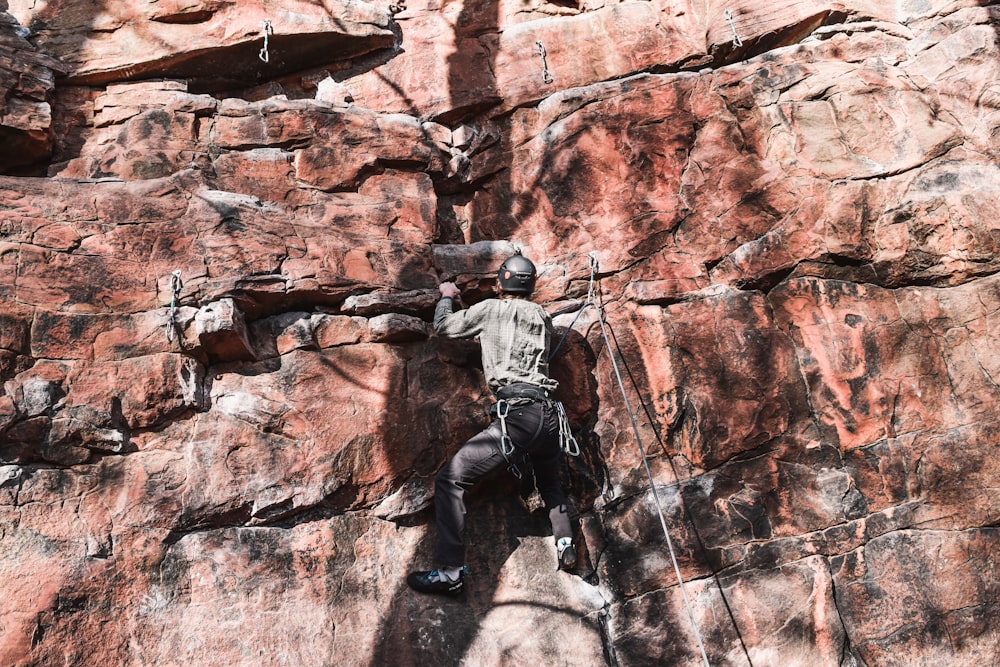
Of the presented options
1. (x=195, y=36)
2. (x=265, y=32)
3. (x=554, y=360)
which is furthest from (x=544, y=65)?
(x=195, y=36)

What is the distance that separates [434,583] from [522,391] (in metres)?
1.29

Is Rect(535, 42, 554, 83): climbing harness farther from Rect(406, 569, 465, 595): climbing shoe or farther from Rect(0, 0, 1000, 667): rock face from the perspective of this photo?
Rect(406, 569, 465, 595): climbing shoe

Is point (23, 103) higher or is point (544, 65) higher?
point (23, 103)

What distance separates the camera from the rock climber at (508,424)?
484 centimetres

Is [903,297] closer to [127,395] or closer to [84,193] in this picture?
[127,395]

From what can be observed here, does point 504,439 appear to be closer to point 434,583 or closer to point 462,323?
point 462,323

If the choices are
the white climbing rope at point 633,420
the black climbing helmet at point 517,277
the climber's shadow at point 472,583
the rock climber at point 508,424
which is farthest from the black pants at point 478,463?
the black climbing helmet at point 517,277

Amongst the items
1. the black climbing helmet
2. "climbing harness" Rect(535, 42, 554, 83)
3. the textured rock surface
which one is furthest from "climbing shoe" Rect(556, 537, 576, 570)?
the textured rock surface

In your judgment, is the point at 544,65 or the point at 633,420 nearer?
the point at 633,420

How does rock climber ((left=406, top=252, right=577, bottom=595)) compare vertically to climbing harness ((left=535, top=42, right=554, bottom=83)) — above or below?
below

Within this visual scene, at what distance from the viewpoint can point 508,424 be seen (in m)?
4.86

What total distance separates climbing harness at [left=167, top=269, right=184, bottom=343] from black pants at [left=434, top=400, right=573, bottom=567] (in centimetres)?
195

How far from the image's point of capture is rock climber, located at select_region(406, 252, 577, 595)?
484 centimetres

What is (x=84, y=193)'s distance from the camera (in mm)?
5375
